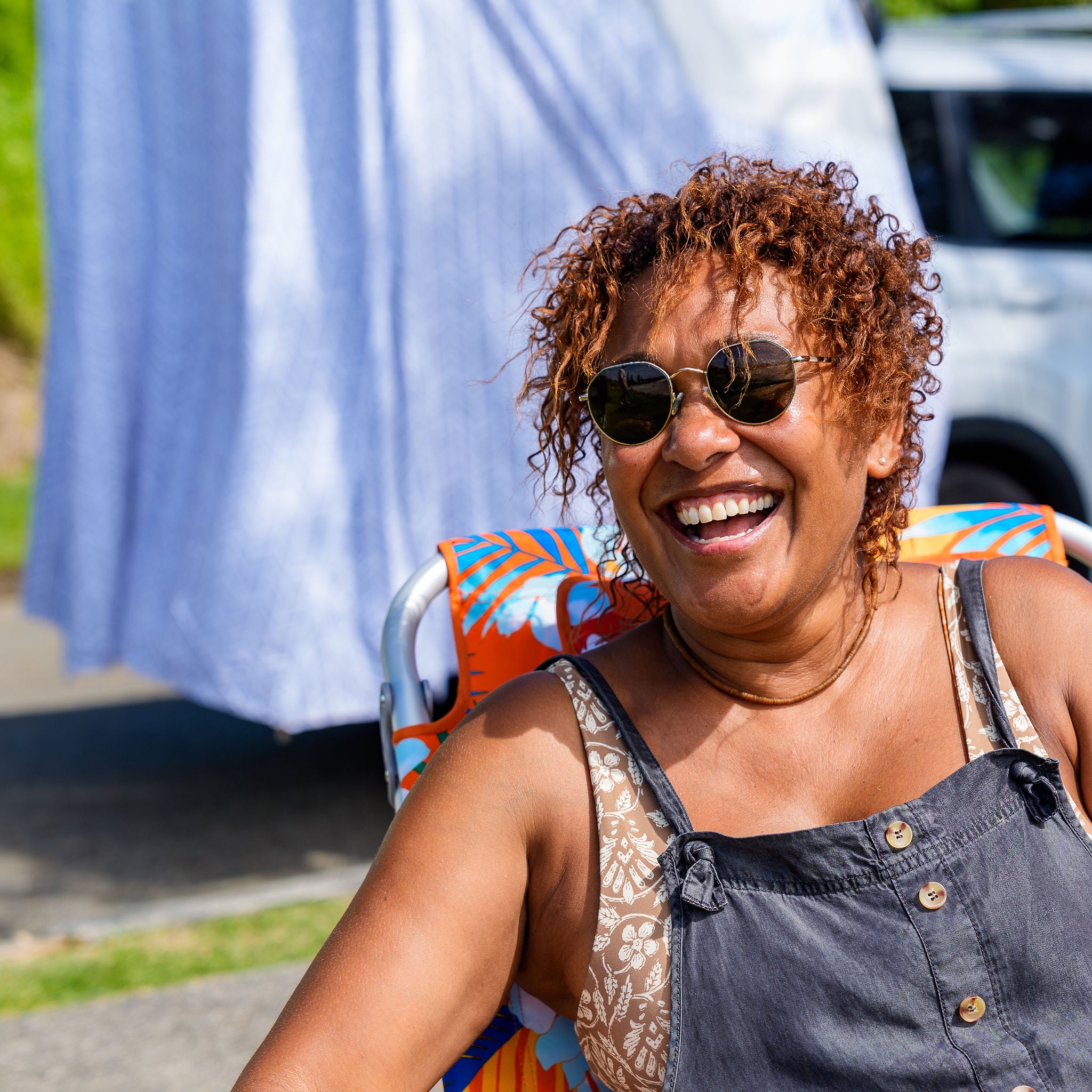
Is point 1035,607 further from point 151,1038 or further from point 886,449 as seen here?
point 151,1038

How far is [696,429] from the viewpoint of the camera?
1488mm

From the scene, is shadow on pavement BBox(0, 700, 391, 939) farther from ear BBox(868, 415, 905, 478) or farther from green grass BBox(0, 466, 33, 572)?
green grass BBox(0, 466, 33, 572)

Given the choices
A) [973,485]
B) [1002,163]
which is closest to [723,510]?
[973,485]

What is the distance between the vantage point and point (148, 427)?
A: 13.3 ft

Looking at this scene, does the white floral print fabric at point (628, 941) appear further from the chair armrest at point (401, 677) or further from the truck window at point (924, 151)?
the truck window at point (924, 151)

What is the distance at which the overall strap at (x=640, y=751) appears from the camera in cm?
148

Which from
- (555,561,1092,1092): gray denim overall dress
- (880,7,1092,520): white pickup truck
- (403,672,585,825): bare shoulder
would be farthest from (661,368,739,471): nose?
(880,7,1092,520): white pickup truck

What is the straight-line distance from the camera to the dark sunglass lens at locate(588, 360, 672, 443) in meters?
1.51

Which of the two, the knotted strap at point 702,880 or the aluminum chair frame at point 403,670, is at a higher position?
the aluminum chair frame at point 403,670

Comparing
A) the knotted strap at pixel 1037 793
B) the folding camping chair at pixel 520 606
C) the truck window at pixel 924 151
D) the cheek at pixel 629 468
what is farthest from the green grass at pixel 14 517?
the knotted strap at pixel 1037 793

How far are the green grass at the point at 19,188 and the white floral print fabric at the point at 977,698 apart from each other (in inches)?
419

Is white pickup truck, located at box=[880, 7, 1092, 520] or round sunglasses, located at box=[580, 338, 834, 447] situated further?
white pickup truck, located at box=[880, 7, 1092, 520]

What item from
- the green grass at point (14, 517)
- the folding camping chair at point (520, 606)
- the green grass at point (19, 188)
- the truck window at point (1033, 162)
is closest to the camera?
the folding camping chair at point (520, 606)

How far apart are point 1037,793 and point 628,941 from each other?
0.48m
